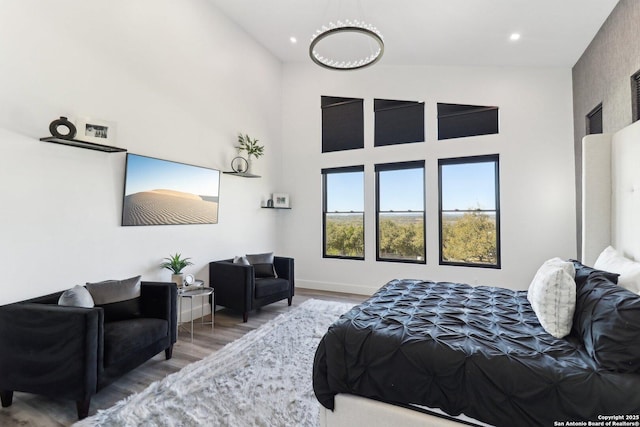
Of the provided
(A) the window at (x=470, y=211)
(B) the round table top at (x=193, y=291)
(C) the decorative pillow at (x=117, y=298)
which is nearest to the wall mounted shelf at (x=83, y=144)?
(C) the decorative pillow at (x=117, y=298)

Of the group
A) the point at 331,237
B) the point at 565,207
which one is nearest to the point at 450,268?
the point at 565,207

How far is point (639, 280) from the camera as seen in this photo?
6.22 feet

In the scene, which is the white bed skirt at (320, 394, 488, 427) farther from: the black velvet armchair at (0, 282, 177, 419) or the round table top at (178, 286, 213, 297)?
the round table top at (178, 286, 213, 297)

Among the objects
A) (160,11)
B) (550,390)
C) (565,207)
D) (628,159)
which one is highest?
(160,11)

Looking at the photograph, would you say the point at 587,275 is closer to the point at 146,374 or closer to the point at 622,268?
the point at 622,268

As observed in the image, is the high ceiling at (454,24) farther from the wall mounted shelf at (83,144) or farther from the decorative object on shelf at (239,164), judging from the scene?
the wall mounted shelf at (83,144)

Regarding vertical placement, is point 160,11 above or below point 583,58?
above

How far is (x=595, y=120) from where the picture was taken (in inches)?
144

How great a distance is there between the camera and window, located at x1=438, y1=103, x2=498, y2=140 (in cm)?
472

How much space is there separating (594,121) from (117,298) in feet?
18.2

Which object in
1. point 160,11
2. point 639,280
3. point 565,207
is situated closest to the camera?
point 639,280

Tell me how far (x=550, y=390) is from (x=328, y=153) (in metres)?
4.93

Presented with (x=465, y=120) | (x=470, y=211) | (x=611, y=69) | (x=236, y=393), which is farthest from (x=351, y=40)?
(x=236, y=393)

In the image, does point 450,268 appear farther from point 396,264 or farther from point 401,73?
point 401,73
